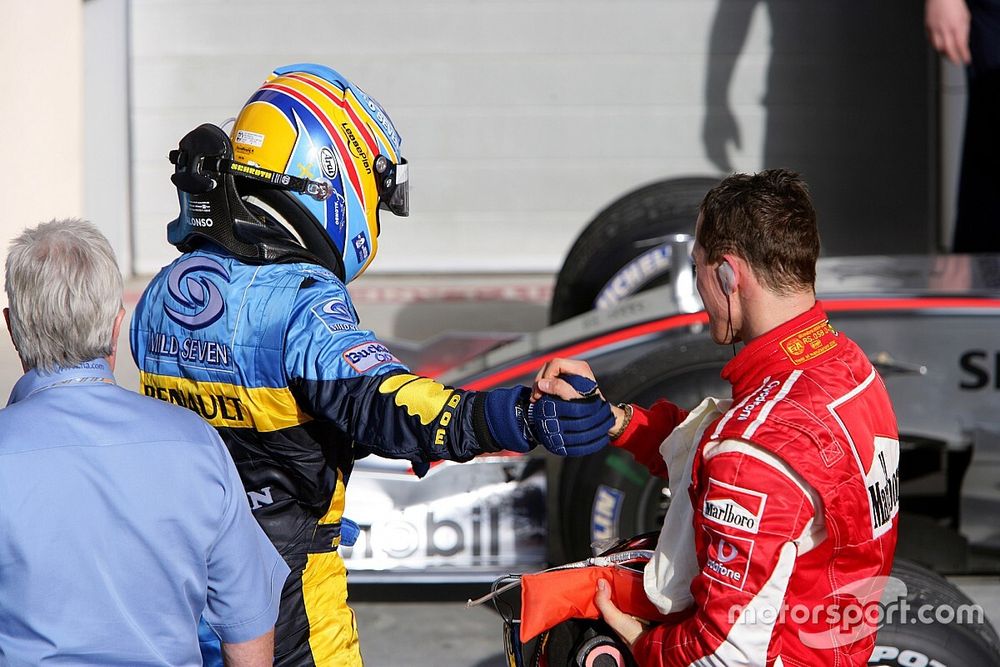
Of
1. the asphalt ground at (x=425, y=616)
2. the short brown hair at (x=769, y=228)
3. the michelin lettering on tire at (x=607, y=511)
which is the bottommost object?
the asphalt ground at (x=425, y=616)

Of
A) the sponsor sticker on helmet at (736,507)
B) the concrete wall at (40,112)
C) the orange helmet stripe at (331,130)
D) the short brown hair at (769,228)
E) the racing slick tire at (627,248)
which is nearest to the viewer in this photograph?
the sponsor sticker on helmet at (736,507)

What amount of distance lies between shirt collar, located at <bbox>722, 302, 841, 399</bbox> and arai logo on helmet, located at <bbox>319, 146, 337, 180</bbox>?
84 centimetres

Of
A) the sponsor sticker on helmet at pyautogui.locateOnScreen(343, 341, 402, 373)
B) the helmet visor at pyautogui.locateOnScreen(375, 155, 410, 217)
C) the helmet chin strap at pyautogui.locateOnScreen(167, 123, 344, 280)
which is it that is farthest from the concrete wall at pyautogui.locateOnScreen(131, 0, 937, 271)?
the sponsor sticker on helmet at pyautogui.locateOnScreen(343, 341, 402, 373)

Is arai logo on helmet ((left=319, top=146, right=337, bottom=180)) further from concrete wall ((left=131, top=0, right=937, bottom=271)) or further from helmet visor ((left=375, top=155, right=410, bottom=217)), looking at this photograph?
concrete wall ((left=131, top=0, right=937, bottom=271))

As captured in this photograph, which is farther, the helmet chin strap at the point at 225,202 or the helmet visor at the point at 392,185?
the helmet visor at the point at 392,185

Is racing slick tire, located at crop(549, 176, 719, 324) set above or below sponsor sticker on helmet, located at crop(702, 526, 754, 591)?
above

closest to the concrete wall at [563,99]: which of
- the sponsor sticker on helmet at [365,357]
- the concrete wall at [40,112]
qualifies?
the concrete wall at [40,112]

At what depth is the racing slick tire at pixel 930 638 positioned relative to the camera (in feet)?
7.75

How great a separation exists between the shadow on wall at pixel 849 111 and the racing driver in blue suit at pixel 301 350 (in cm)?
652

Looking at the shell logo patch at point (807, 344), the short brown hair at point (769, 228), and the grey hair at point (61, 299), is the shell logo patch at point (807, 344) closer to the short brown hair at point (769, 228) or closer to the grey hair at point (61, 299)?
the short brown hair at point (769, 228)

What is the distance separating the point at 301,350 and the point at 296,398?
0.33ft

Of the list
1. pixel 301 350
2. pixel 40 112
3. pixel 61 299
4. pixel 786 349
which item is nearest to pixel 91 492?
pixel 61 299

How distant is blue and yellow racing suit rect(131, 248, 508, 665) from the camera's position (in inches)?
75.8

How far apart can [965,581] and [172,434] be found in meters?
2.99
